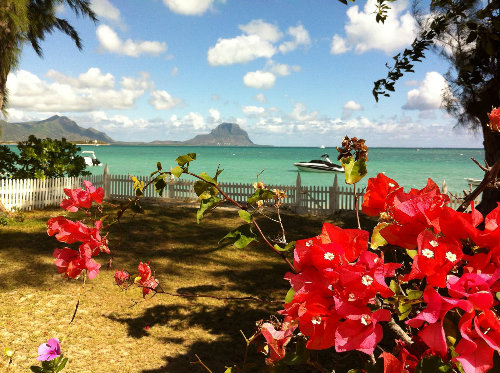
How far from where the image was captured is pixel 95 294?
6.31m

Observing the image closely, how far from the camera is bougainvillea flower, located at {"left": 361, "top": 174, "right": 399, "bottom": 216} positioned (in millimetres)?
952

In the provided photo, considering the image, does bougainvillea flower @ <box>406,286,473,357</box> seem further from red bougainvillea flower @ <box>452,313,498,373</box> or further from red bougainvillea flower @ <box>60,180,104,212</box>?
red bougainvillea flower @ <box>60,180,104,212</box>

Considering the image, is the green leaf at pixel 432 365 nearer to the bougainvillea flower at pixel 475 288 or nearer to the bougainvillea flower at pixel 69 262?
the bougainvillea flower at pixel 475 288

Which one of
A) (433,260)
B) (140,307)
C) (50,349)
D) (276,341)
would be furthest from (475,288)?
(140,307)

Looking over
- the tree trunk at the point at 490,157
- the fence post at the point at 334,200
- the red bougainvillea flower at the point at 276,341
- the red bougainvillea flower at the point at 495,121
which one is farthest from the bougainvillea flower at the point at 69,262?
the fence post at the point at 334,200

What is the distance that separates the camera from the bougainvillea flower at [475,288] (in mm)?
562

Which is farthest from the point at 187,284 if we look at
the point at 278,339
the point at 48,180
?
the point at 48,180

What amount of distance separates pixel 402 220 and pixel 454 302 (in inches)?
7.2

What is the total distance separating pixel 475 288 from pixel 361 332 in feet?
0.63

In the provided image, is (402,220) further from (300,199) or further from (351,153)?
(300,199)

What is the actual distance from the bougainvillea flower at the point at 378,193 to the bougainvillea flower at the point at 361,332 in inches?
15.9

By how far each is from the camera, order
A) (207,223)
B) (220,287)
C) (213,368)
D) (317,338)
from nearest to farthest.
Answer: (317,338) → (213,368) → (220,287) → (207,223)

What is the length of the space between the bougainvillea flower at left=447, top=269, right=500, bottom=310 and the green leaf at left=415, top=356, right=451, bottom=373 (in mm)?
111

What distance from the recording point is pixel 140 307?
19.6 ft
